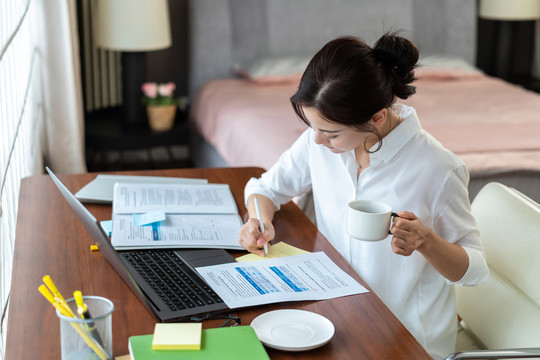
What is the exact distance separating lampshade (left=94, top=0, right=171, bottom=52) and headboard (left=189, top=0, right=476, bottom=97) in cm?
50

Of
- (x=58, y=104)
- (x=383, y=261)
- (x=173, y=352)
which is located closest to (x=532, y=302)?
(x=383, y=261)

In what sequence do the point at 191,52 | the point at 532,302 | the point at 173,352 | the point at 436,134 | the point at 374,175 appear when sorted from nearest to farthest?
the point at 173,352 < the point at 532,302 < the point at 374,175 < the point at 436,134 < the point at 191,52

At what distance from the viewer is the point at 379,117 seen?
133 centimetres

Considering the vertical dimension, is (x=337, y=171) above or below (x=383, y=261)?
above

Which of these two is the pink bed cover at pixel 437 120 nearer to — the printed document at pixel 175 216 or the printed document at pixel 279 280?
the printed document at pixel 175 216

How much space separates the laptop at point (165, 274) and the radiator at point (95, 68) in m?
2.56

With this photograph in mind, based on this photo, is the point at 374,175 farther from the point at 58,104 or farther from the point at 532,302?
the point at 58,104

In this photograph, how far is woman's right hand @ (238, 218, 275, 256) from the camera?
4.50 ft

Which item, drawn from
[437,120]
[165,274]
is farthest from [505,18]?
[165,274]

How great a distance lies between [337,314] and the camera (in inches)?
44.6

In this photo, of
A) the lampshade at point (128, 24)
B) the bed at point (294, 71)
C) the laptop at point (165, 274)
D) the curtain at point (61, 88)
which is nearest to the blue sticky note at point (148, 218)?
the laptop at point (165, 274)

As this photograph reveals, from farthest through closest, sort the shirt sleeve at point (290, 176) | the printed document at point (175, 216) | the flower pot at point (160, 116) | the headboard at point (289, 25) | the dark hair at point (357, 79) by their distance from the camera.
Answer: the headboard at point (289, 25), the flower pot at point (160, 116), the shirt sleeve at point (290, 176), the printed document at point (175, 216), the dark hair at point (357, 79)

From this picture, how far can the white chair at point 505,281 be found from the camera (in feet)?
4.44

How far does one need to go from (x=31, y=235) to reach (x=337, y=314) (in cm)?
66
